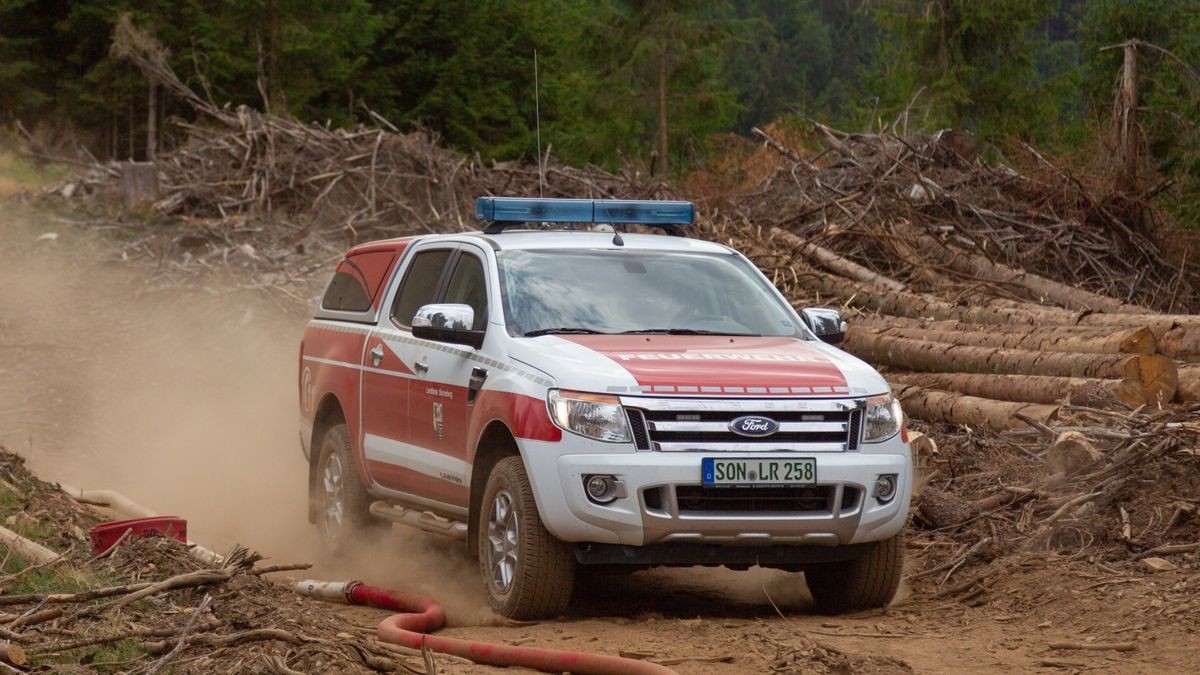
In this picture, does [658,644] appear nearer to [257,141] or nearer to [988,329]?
[988,329]

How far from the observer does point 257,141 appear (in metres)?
22.6

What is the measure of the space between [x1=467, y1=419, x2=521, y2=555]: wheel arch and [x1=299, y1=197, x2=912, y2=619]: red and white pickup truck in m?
0.01

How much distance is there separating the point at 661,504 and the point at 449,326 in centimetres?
161

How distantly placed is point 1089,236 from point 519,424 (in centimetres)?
1354

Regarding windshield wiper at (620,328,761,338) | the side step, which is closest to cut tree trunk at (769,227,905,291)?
the side step

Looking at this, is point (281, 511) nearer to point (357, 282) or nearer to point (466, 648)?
point (357, 282)

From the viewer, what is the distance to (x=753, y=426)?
7273 mm

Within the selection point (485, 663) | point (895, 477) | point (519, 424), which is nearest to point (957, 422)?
point (895, 477)

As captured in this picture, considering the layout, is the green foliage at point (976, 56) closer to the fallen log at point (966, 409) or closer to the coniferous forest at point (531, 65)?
the coniferous forest at point (531, 65)

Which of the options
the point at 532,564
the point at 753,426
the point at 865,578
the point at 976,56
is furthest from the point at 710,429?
the point at 976,56

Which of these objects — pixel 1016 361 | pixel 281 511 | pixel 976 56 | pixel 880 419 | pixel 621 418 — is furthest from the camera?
pixel 976 56

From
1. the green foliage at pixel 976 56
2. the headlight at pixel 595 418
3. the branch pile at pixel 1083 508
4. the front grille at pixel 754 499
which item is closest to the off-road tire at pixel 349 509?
the headlight at pixel 595 418

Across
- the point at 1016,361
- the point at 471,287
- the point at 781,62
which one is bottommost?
the point at 1016,361

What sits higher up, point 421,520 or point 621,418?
→ point 621,418
